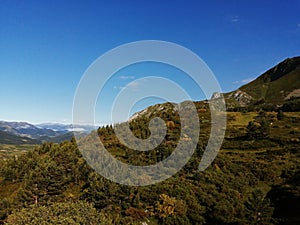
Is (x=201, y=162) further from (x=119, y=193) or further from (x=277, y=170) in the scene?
(x=119, y=193)

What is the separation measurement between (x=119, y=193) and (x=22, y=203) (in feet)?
47.9

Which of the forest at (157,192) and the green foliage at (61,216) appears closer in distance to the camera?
the green foliage at (61,216)

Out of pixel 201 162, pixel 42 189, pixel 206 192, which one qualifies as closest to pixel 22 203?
pixel 42 189

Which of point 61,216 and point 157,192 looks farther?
point 157,192

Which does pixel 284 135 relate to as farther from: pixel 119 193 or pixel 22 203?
pixel 22 203

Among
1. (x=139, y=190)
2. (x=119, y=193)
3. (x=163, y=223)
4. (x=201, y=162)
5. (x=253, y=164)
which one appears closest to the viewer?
(x=163, y=223)

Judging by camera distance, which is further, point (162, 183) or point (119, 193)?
point (162, 183)

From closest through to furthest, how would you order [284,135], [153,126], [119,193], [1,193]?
[119,193], [1,193], [153,126], [284,135]

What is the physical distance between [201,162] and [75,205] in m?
36.5

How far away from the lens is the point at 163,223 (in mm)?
40719

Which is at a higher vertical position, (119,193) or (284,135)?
(284,135)

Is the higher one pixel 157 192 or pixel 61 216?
pixel 61 216

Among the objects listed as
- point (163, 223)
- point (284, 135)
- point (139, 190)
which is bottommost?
point (163, 223)

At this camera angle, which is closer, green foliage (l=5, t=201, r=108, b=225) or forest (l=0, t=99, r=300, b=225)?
green foliage (l=5, t=201, r=108, b=225)
